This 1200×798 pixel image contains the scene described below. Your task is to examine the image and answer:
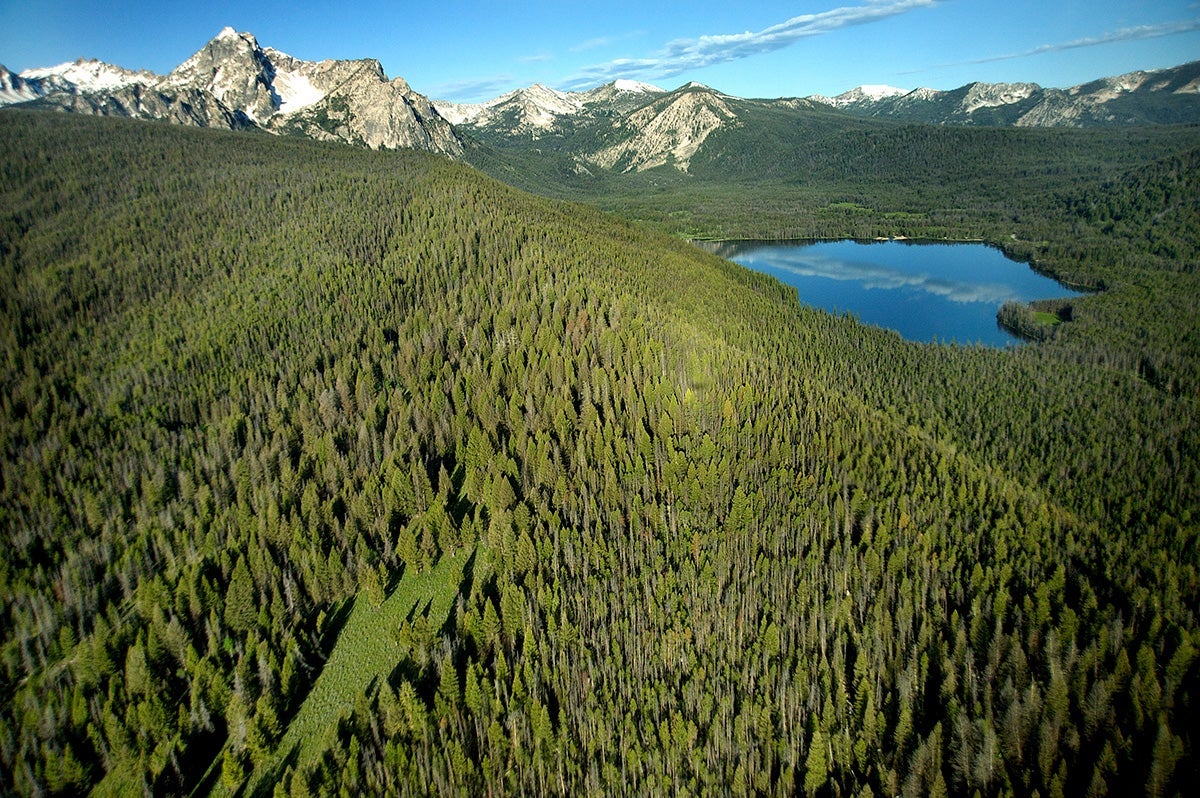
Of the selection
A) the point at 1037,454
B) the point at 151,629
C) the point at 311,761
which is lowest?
the point at 1037,454

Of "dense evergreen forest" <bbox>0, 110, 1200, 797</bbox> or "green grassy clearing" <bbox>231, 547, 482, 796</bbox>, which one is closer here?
"dense evergreen forest" <bbox>0, 110, 1200, 797</bbox>

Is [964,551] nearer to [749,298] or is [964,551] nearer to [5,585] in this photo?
[5,585]

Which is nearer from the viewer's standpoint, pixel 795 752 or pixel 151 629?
pixel 795 752

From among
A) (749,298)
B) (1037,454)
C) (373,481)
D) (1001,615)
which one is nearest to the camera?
(1001,615)

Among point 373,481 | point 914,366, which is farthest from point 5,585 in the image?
point 914,366

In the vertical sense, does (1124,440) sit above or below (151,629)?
below

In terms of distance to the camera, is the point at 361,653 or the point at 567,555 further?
the point at 567,555

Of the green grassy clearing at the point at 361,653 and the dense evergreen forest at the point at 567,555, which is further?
the green grassy clearing at the point at 361,653

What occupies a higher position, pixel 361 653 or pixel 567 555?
pixel 567 555
